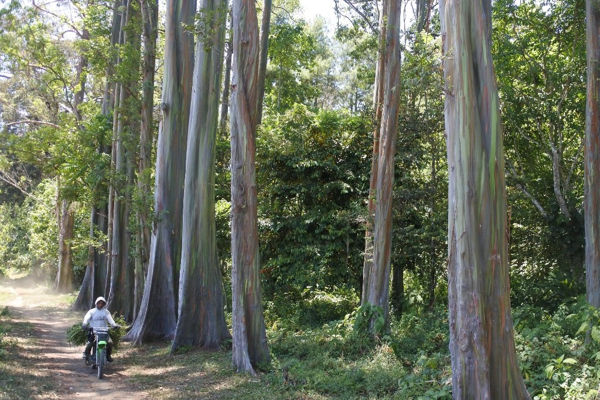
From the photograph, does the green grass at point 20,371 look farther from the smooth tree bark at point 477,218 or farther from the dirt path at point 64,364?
the smooth tree bark at point 477,218

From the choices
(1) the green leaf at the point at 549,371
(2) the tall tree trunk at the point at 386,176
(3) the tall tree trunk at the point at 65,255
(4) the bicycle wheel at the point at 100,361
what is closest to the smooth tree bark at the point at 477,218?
(1) the green leaf at the point at 549,371

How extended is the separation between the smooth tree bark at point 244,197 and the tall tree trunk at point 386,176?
3989 millimetres

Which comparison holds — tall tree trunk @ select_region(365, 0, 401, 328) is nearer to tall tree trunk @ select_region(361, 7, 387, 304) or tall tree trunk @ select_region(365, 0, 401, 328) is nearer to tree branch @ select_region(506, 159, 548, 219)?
tall tree trunk @ select_region(361, 7, 387, 304)

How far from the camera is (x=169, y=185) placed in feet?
58.3

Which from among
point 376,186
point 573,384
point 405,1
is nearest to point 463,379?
point 573,384

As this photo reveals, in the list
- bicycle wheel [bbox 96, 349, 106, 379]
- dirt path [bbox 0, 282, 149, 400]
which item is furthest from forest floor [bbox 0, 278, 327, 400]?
bicycle wheel [bbox 96, 349, 106, 379]

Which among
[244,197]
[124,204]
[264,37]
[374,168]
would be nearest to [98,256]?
[124,204]

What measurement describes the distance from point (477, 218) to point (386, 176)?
751 centimetres

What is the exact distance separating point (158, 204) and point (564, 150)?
471 inches

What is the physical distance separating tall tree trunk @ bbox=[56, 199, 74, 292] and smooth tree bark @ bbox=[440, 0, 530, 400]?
30960 millimetres

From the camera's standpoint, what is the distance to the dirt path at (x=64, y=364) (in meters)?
10.9

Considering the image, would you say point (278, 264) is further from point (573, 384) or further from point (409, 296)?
point (573, 384)

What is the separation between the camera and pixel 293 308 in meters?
20.8

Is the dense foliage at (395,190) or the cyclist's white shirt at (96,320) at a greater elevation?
the dense foliage at (395,190)
